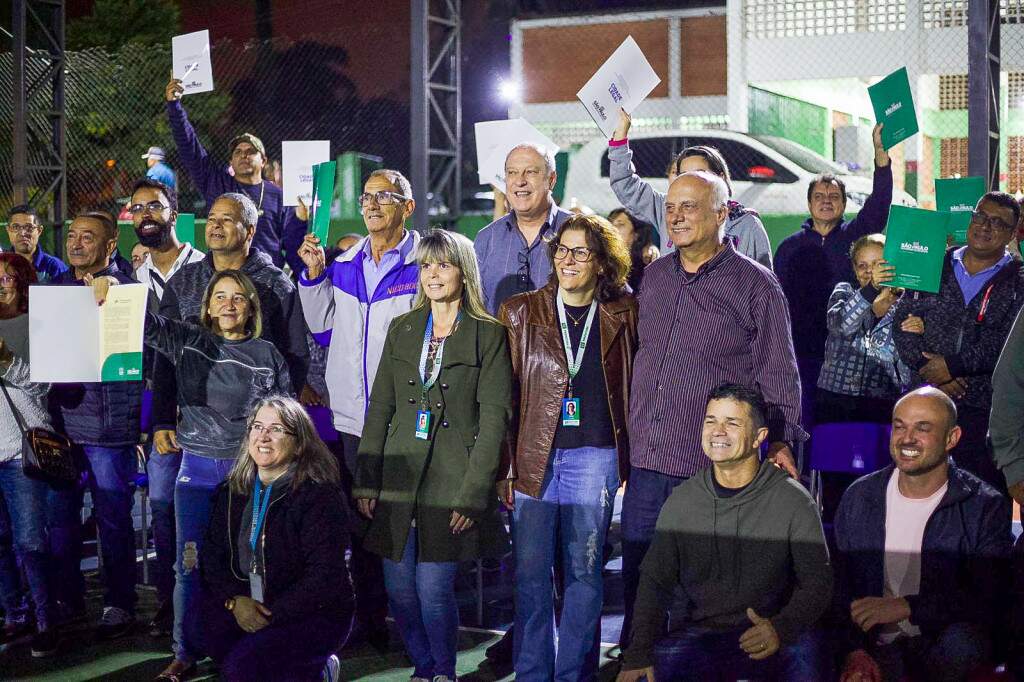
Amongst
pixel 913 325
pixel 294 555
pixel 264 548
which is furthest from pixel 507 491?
pixel 913 325

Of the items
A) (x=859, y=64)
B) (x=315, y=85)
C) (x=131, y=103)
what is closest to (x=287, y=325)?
(x=131, y=103)

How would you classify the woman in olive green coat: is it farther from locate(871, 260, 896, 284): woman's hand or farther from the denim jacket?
the denim jacket

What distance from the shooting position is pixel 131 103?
14133mm

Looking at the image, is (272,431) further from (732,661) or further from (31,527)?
(732,661)

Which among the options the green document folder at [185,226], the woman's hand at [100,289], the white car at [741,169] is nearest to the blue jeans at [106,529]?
the woman's hand at [100,289]

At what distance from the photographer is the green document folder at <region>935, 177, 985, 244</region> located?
20.2 ft

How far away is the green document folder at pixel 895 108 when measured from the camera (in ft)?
20.1

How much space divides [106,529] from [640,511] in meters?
2.71

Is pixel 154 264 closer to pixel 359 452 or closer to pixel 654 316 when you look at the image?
pixel 359 452

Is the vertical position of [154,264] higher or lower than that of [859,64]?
lower

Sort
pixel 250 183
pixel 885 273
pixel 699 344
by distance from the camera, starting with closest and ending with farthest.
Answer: pixel 699 344 < pixel 885 273 < pixel 250 183

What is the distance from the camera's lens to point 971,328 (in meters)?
5.50

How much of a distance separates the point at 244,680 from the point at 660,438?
5.60ft

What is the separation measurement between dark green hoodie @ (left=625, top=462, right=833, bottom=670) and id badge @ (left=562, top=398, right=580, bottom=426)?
536 millimetres
